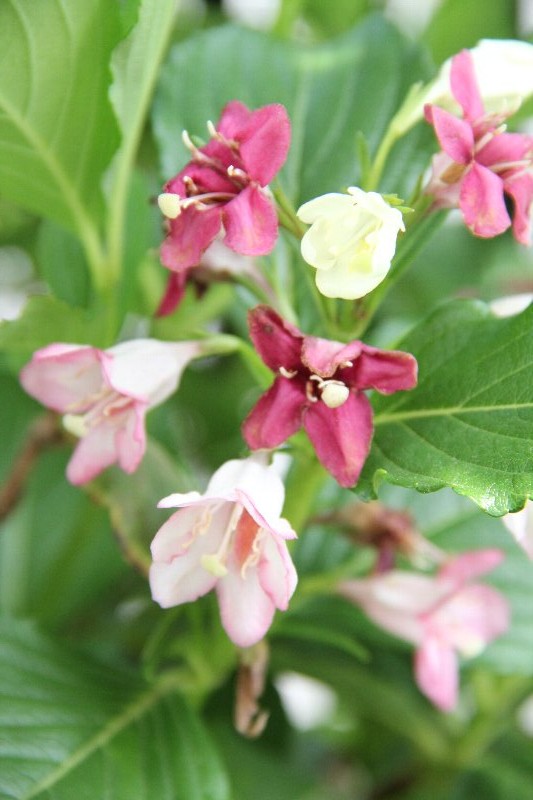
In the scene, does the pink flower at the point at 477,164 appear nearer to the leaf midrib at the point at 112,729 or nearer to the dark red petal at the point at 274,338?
the dark red petal at the point at 274,338

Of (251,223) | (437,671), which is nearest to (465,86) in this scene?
(251,223)

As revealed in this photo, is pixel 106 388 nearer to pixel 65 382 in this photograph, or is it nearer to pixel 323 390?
pixel 65 382

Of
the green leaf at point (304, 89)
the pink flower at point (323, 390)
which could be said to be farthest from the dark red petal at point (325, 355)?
the green leaf at point (304, 89)

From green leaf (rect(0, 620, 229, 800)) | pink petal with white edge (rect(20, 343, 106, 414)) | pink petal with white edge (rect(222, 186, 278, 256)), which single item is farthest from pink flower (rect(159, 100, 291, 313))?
green leaf (rect(0, 620, 229, 800))

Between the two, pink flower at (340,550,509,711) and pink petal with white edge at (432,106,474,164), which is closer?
pink petal with white edge at (432,106,474,164)

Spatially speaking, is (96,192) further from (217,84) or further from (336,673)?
(336,673)

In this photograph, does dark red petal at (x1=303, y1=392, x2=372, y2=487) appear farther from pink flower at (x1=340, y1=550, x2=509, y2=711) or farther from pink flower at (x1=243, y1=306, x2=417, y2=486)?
pink flower at (x1=340, y1=550, x2=509, y2=711)

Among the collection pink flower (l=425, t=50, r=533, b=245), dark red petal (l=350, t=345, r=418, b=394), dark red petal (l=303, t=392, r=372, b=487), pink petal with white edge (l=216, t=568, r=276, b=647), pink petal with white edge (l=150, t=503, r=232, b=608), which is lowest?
pink petal with white edge (l=216, t=568, r=276, b=647)
